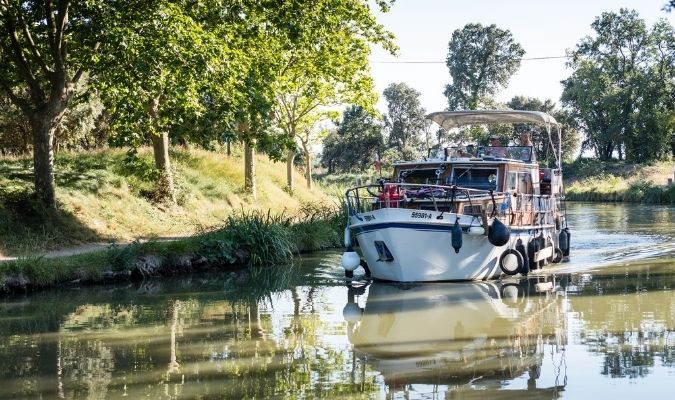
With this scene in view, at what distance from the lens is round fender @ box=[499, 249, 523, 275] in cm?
2084

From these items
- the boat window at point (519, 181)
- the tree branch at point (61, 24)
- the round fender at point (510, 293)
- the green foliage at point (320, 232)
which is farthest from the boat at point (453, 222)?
the tree branch at point (61, 24)

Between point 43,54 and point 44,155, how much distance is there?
3257 millimetres

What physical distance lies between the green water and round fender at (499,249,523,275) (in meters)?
0.31

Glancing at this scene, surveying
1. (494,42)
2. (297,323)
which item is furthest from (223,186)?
(494,42)

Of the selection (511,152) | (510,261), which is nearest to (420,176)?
(510,261)

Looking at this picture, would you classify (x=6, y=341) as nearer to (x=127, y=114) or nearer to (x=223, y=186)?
(x=127, y=114)

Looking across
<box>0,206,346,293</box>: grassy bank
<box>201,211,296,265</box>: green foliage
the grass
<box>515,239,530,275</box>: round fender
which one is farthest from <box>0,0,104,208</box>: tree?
<box>515,239,530,275</box>: round fender

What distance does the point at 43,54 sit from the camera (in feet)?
80.1

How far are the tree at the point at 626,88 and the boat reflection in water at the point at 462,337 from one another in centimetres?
5854

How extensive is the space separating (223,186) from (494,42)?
197ft

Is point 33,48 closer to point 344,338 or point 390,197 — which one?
point 390,197

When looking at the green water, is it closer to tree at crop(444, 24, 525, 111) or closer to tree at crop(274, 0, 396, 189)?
tree at crop(274, 0, 396, 189)

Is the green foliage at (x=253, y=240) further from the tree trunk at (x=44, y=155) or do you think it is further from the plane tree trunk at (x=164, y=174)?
the plane tree trunk at (x=164, y=174)

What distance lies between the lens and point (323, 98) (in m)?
41.2
